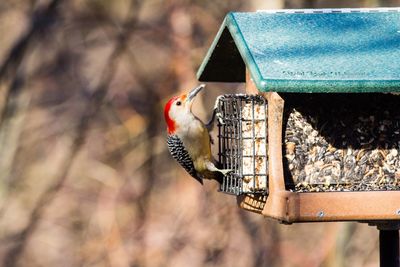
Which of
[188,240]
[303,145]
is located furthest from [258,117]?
[188,240]

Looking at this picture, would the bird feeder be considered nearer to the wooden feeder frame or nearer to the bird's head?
the wooden feeder frame

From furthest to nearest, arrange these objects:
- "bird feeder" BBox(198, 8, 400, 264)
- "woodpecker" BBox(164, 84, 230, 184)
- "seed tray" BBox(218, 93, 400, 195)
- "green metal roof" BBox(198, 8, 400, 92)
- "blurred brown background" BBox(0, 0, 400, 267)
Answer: "blurred brown background" BBox(0, 0, 400, 267)
"woodpecker" BBox(164, 84, 230, 184)
"seed tray" BBox(218, 93, 400, 195)
"bird feeder" BBox(198, 8, 400, 264)
"green metal roof" BBox(198, 8, 400, 92)

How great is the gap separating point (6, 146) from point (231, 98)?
244 inches

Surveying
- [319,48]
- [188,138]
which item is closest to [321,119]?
[319,48]

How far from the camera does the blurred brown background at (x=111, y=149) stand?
475 inches

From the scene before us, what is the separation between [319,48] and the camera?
5691 mm

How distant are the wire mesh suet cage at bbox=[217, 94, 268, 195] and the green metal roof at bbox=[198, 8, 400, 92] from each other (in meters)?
0.33

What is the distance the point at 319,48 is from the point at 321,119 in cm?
35

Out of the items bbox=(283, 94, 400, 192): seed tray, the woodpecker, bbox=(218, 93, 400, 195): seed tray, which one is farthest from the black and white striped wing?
bbox=(283, 94, 400, 192): seed tray

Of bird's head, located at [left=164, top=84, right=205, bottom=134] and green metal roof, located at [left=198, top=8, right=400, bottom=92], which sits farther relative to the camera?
bird's head, located at [left=164, top=84, right=205, bottom=134]

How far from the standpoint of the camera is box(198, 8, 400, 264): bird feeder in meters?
5.50

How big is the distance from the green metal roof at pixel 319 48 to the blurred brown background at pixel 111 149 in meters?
5.70

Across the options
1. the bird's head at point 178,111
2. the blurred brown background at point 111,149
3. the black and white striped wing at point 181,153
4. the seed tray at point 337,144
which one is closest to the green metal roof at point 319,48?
the seed tray at point 337,144

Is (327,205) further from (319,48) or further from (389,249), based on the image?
(319,48)
